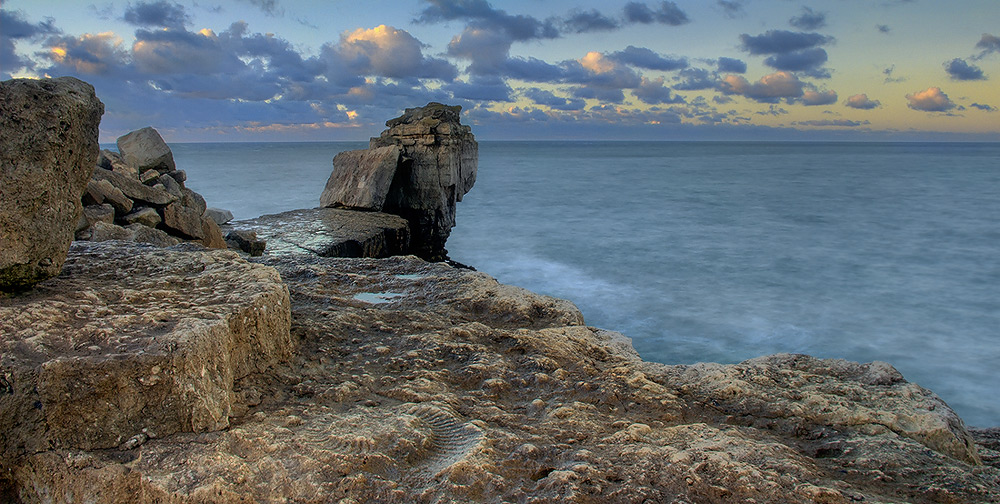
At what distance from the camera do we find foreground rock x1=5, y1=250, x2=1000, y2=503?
1897mm

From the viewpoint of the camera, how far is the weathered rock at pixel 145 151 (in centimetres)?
972

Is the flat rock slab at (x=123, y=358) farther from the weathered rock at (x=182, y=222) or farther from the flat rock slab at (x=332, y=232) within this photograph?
the flat rock slab at (x=332, y=232)

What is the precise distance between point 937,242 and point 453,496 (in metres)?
18.9

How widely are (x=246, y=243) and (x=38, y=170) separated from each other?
6119 mm

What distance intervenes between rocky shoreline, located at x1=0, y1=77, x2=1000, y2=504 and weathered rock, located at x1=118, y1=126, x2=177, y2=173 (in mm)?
7424

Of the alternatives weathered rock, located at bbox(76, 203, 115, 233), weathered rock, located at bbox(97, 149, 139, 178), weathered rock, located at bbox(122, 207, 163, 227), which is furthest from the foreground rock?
weathered rock, located at bbox(97, 149, 139, 178)

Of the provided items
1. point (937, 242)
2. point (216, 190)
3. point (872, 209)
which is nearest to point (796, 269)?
point (937, 242)

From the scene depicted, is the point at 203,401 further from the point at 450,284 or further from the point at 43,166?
the point at 450,284

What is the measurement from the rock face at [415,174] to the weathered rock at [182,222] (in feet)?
15.5

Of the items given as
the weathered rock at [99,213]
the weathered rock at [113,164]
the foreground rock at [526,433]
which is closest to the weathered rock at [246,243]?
the weathered rock at [113,164]

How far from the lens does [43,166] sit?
2.47 meters

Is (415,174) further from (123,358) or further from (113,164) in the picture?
(123,358)

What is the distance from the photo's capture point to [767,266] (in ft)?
50.3

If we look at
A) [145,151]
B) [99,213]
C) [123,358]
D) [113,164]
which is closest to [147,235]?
[99,213]
